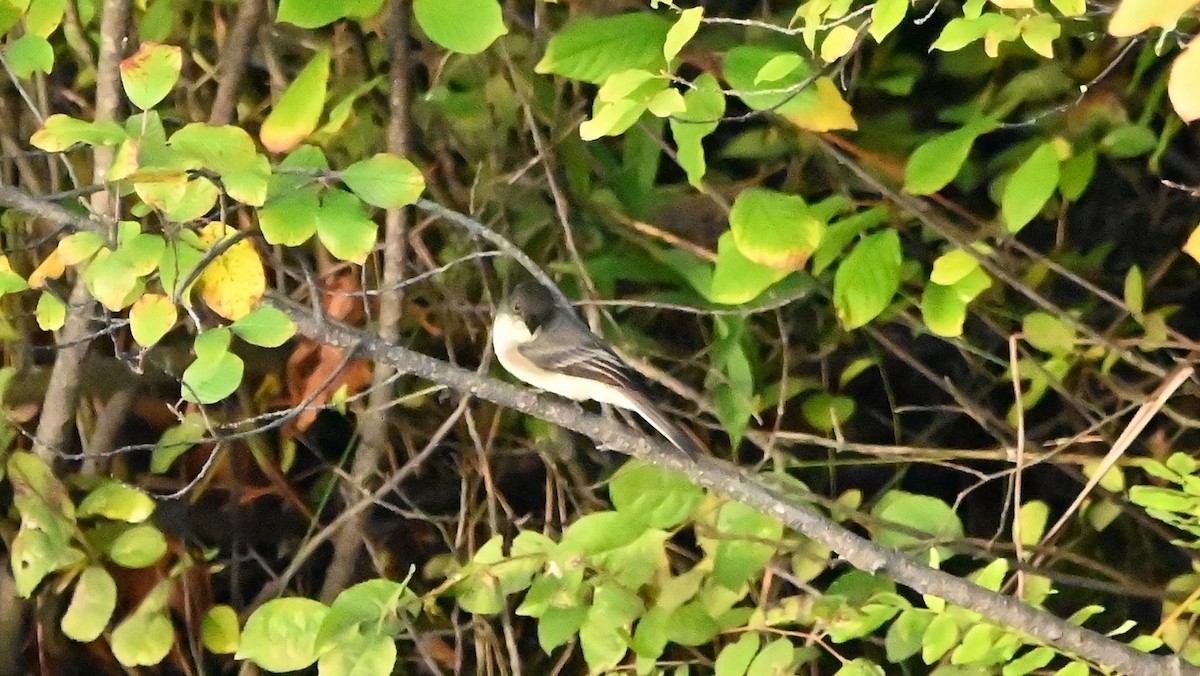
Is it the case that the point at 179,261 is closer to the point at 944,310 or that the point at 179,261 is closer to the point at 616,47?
the point at 616,47

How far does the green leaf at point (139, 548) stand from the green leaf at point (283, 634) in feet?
0.89

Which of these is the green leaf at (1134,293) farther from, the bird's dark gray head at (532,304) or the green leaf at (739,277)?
the bird's dark gray head at (532,304)

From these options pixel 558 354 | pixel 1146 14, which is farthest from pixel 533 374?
pixel 1146 14

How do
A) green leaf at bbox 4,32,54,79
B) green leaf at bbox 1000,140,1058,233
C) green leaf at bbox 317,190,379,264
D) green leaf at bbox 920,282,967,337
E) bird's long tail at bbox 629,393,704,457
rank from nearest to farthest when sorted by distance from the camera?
green leaf at bbox 317,190,379,264
green leaf at bbox 4,32,54,79
green leaf at bbox 1000,140,1058,233
green leaf at bbox 920,282,967,337
bird's long tail at bbox 629,393,704,457

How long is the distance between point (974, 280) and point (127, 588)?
158cm

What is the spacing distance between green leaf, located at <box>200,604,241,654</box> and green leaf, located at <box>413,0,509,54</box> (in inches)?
44.7

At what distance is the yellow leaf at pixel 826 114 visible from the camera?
1.51m

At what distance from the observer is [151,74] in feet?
3.32

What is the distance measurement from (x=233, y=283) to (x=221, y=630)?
982mm

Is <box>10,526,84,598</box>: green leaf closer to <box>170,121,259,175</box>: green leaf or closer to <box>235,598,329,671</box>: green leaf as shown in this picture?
A: <box>235,598,329,671</box>: green leaf

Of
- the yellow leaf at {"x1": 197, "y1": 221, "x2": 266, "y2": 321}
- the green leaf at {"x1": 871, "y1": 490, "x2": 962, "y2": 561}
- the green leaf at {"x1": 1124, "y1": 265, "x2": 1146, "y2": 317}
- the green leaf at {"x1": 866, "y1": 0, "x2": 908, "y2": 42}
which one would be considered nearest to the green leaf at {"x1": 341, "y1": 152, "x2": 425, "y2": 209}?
the yellow leaf at {"x1": 197, "y1": 221, "x2": 266, "y2": 321}

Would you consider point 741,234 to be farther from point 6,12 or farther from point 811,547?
point 6,12

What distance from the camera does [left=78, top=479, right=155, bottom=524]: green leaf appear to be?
170cm

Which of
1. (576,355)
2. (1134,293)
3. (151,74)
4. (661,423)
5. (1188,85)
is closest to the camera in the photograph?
(1188,85)
